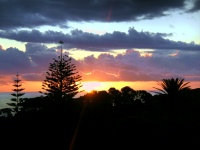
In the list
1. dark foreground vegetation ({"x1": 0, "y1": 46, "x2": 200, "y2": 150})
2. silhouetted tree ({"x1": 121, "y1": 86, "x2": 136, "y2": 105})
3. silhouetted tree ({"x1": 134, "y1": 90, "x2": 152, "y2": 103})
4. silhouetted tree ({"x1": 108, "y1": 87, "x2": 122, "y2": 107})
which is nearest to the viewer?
dark foreground vegetation ({"x1": 0, "y1": 46, "x2": 200, "y2": 150})

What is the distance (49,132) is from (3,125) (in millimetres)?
10026

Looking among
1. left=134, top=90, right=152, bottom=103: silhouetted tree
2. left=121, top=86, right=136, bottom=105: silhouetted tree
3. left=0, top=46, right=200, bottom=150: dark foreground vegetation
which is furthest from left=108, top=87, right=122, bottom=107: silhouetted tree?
left=0, top=46, right=200, bottom=150: dark foreground vegetation

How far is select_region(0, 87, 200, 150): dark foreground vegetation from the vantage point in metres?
38.0

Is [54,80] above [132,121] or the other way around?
above

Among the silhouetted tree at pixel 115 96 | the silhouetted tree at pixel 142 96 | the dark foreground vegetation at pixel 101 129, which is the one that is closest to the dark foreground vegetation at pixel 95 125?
the dark foreground vegetation at pixel 101 129

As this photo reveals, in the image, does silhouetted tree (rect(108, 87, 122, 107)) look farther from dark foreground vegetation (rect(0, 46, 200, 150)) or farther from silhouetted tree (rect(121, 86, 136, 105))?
dark foreground vegetation (rect(0, 46, 200, 150))

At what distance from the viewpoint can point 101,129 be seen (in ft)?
155

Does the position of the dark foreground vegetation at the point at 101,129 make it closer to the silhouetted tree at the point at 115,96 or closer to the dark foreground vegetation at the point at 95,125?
the dark foreground vegetation at the point at 95,125

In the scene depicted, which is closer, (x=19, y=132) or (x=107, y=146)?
(x=107, y=146)

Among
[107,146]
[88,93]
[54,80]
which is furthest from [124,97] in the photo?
[107,146]

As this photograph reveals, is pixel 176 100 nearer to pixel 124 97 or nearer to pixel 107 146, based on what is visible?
pixel 107 146

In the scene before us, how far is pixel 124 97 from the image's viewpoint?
290ft

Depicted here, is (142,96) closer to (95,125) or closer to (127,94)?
(127,94)

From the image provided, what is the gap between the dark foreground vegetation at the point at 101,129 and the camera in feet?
125
